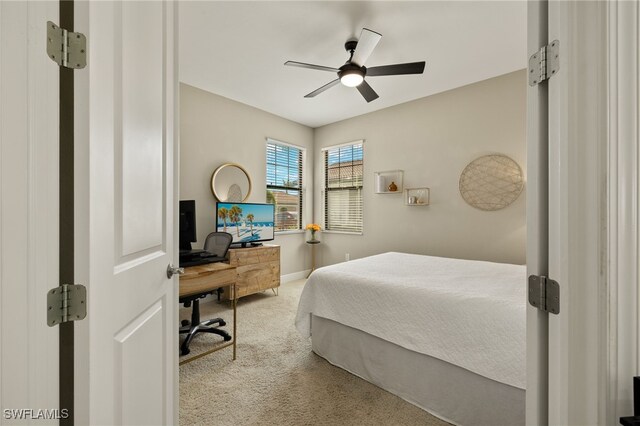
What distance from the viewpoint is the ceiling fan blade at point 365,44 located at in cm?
210

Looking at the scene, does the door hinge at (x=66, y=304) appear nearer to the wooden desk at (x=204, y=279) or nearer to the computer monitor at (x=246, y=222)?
the wooden desk at (x=204, y=279)

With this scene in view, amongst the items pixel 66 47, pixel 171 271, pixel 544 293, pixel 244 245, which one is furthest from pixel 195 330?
pixel 544 293

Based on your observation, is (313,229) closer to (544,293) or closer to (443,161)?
(443,161)

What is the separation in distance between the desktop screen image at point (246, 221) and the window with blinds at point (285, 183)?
1.51ft

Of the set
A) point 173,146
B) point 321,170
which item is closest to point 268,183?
point 321,170

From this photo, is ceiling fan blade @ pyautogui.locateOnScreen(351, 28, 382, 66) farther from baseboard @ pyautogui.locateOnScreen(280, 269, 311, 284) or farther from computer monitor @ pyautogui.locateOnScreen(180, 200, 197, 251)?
baseboard @ pyautogui.locateOnScreen(280, 269, 311, 284)

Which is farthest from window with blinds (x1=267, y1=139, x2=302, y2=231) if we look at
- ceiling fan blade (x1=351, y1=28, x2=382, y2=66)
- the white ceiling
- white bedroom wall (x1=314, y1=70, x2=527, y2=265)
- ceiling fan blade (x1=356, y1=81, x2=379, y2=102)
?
ceiling fan blade (x1=351, y1=28, x2=382, y2=66)

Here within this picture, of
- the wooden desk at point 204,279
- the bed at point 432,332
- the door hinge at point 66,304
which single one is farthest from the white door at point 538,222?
the wooden desk at point 204,279

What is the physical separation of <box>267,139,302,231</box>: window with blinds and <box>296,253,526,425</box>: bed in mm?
2550

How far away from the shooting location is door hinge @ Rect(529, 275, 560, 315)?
707 mm

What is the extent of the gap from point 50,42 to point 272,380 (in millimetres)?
2139

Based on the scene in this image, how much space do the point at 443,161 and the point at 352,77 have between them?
1891mm

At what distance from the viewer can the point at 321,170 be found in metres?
5.18

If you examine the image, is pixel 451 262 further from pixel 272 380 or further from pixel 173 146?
pixel 173 146
